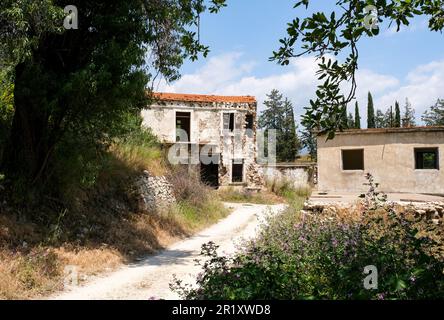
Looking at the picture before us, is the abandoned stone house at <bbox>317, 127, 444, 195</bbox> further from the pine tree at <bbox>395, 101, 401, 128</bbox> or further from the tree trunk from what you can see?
the pine tree at <bbox>395, 101, 401, 128</bbox>

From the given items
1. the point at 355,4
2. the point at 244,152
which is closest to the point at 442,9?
the point at 355,4

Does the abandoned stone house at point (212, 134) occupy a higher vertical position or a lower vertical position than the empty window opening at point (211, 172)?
higher

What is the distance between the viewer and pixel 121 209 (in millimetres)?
12055

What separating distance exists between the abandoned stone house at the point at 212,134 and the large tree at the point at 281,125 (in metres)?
12.9

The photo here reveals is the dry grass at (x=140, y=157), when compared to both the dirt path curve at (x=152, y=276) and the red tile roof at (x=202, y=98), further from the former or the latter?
the red tile roof at (x=202, y=98)

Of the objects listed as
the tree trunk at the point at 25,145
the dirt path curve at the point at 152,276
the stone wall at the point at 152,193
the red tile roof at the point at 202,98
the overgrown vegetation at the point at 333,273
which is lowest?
the dirt path curve at the point at 152,276

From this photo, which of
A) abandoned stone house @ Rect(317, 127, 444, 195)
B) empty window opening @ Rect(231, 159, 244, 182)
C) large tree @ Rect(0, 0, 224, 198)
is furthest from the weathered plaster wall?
large tree @ Rect(0, 0, 224, 198)

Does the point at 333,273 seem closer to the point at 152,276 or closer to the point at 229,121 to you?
the point at 152,276

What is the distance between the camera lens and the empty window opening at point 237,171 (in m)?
29.1

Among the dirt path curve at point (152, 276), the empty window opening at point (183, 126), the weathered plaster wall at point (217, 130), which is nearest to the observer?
the dirt path curve at point (152, 276)

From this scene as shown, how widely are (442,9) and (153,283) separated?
5.97 meters

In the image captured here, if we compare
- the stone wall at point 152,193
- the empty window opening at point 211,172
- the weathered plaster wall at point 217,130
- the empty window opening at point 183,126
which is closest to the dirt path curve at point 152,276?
the stone wall at point 152,193
